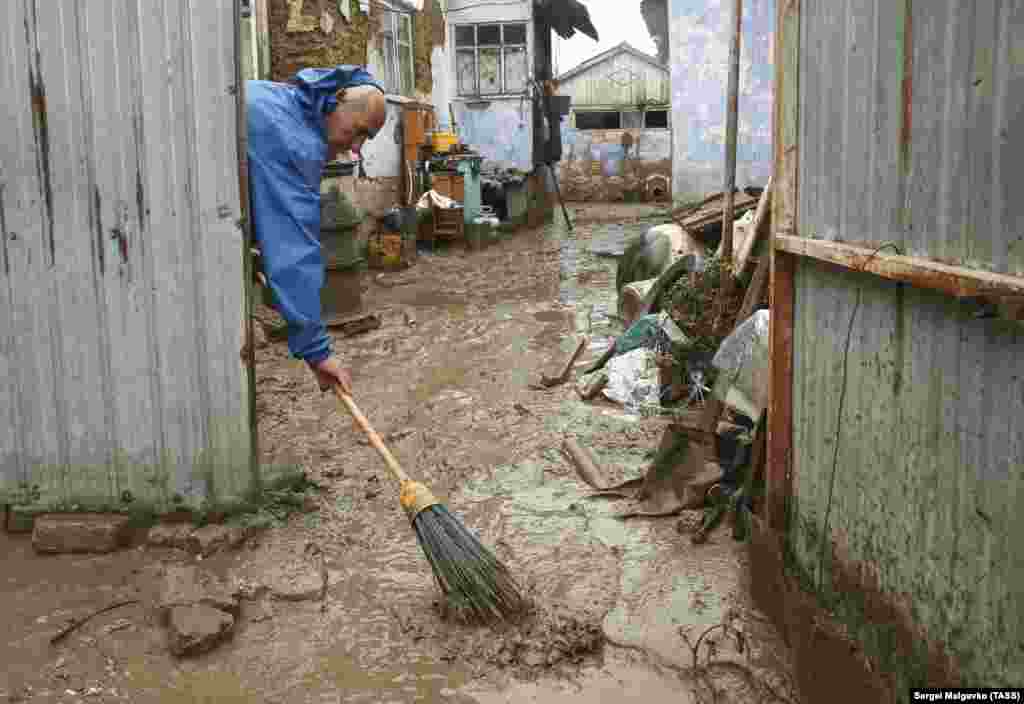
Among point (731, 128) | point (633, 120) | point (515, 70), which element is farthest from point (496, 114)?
point (731, 128)

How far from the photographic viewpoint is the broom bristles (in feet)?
11.1

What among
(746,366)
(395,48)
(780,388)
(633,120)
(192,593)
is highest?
(633,120)

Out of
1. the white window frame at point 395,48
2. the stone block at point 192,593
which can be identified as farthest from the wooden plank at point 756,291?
the white window frame at point 395,48

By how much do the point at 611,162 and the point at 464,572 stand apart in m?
26.4

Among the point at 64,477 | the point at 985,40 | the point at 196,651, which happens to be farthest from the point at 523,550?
the point at 985,40

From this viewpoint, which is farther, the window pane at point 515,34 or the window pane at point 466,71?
the window pane at point 466,71

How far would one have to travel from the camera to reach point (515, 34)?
2036 centimetres

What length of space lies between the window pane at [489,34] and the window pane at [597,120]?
12.1 metres

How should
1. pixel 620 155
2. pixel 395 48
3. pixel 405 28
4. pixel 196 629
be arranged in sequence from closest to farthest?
pixel 196 629 < pixel 395 48 < pixel 405 28 < pixel 620 155

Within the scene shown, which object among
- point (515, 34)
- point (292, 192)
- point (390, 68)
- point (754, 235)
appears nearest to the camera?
point (292, 192)

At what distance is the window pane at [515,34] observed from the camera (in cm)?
2028

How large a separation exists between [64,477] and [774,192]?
10.9ft

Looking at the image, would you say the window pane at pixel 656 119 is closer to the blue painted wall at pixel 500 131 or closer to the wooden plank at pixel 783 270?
the blue painted wall at pixel 500 131

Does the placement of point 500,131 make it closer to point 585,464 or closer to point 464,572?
point 585,464
